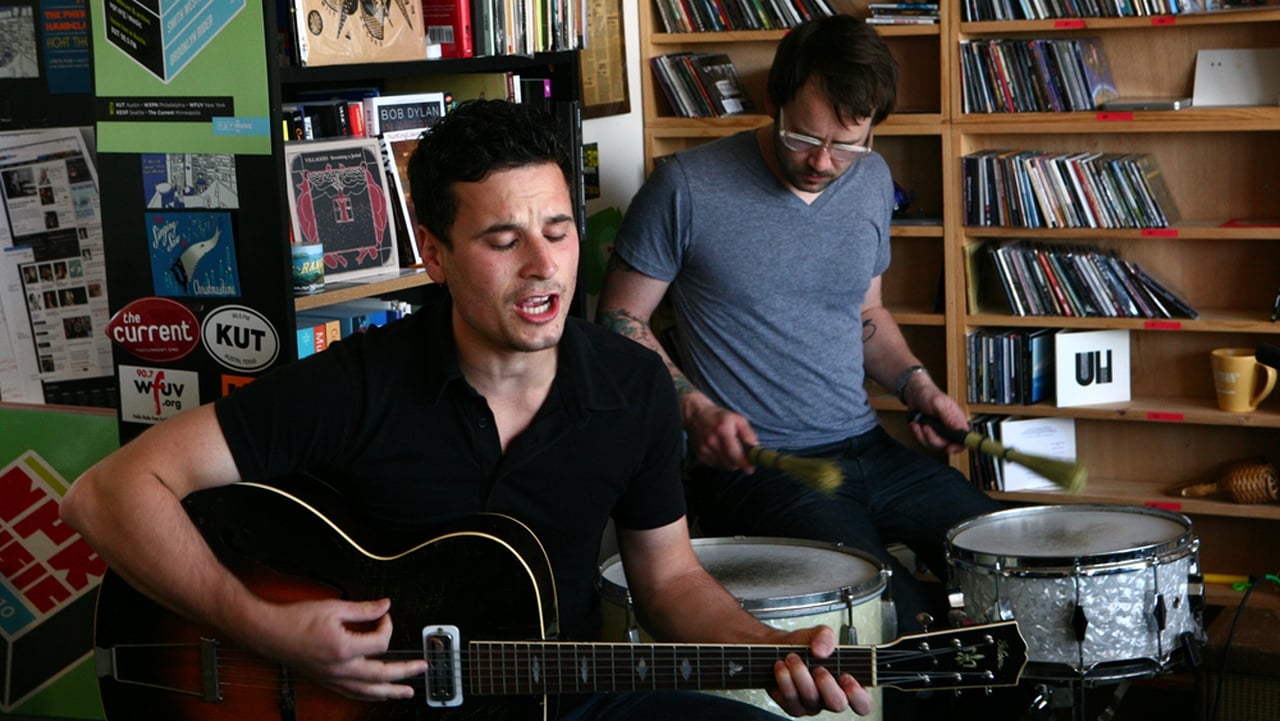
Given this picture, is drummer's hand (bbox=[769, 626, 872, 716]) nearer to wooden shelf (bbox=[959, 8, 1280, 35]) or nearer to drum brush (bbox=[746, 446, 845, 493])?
drum brush (bbox=[746, 446, 845, 493])

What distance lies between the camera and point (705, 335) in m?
3.00

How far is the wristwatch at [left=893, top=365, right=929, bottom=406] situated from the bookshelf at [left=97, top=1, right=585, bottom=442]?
1.15 m

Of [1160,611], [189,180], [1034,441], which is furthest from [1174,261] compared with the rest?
[189,180]

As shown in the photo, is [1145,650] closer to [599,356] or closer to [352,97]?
[599,356]

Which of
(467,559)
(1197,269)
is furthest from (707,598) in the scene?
(1197,269)

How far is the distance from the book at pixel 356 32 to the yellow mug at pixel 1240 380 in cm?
214

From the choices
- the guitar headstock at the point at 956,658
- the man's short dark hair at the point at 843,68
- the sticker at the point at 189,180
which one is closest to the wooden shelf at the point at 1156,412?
the man's short dark hair at the point at 843,68

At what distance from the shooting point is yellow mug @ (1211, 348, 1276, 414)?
11.5ft

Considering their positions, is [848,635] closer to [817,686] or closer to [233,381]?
[817,686]

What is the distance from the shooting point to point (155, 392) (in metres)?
2.34

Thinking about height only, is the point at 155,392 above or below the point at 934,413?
above

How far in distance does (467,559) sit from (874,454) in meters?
1.32

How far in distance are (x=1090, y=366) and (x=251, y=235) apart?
2.33 m

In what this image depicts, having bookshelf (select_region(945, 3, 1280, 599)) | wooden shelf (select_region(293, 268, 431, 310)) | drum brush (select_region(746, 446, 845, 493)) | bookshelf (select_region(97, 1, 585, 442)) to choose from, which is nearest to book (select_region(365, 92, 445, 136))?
bookshelf (select_region(97, 1, 585, 442))
